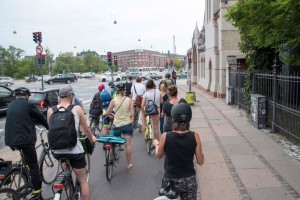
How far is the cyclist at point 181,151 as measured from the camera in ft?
10.7

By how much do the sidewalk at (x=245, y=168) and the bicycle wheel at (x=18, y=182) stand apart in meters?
2.73

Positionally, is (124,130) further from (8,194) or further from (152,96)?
(8,194)

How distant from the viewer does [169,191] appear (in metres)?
3.15

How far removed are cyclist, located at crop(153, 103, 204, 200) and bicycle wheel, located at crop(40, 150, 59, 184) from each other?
11.0 ft

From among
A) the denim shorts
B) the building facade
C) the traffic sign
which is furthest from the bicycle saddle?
the traffic sign

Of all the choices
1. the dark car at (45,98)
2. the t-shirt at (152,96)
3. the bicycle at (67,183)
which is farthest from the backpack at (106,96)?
the bicycle at (67,183)

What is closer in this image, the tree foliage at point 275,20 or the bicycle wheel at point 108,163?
A: the tree foliage at point 275,20

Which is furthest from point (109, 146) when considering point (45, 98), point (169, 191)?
point (45, 98)

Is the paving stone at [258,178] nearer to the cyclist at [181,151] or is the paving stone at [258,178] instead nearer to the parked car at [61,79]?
the cyclist at [181,151]

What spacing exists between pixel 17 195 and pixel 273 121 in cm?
753

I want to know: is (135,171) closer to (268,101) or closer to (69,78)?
(268,101)

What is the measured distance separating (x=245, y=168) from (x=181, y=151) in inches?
144

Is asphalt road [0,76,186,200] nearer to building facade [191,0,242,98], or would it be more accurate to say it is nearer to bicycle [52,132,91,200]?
bicycle [52,132,91,200]

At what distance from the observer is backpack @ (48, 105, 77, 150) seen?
13.3 feet
